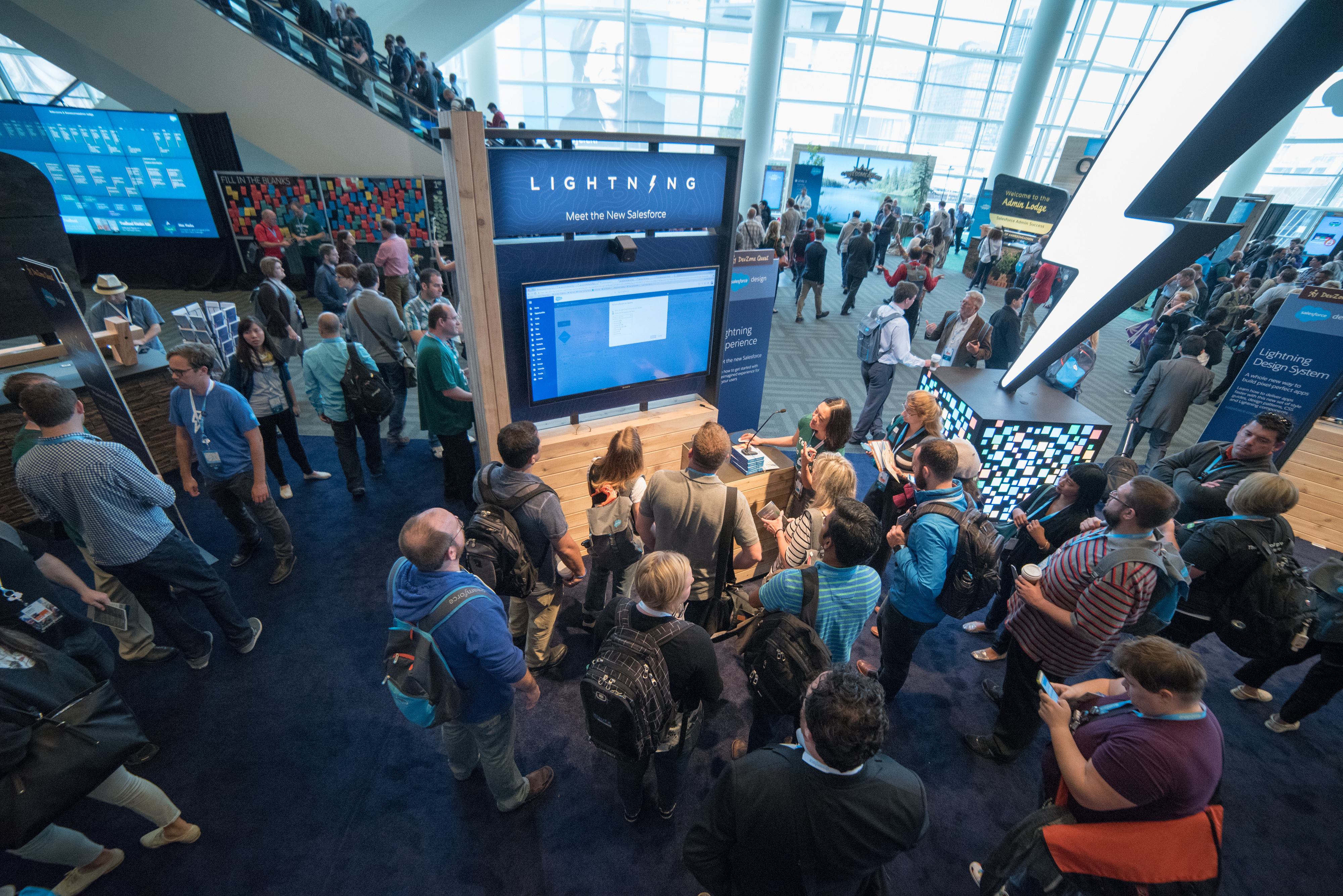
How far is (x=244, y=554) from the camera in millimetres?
3758

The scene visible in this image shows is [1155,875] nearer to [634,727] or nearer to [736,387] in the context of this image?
[634,727]

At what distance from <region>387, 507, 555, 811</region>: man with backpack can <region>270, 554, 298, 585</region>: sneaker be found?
7.55 feet

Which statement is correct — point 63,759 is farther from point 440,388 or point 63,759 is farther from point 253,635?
point 440,388

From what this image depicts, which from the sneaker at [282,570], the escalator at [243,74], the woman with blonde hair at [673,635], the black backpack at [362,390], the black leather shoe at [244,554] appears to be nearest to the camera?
Result: the woman with blonde hair at [673,635]

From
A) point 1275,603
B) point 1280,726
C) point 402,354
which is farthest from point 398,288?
point 1280,726

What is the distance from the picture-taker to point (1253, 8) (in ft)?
8.65

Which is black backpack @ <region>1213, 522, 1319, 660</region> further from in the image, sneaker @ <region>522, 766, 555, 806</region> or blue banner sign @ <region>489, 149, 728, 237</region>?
sneaker @ <region>522, 766, 555, 806</region>

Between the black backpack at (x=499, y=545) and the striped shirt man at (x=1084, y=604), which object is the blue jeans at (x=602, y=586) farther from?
the striped shirt man at (x=1084, y=604)

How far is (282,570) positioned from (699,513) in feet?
9.90

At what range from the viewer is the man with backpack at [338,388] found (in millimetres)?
3889

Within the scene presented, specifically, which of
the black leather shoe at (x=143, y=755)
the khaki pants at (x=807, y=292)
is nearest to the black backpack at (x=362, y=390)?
the black leather shoe at (x=143, y=755)

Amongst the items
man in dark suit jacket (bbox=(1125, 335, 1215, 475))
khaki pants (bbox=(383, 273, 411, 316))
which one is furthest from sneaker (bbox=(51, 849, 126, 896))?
man in dark suit jacket (bbox=(1125, 335, 1215, 475))

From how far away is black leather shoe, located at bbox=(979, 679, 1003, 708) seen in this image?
10.1 feet

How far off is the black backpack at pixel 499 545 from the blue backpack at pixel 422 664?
443 mm
